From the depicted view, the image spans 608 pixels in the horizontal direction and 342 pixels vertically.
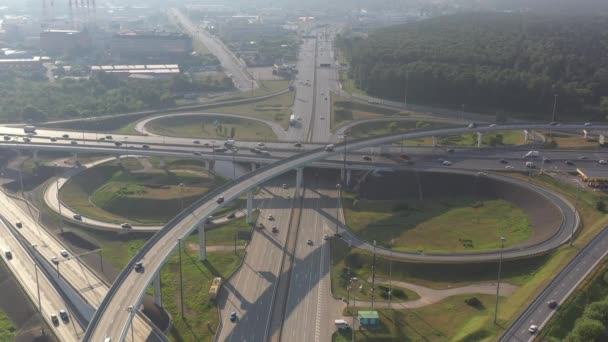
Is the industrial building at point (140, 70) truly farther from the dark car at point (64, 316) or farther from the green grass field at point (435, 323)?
the green grass field at point (435, 323)

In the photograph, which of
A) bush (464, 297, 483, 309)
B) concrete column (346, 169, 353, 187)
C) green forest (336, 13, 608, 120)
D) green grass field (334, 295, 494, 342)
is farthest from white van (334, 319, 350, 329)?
green forest (336, 13, 608, 120)

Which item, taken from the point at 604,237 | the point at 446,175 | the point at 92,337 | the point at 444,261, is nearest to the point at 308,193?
the point at 446,175

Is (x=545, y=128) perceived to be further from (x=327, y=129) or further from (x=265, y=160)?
(x=265, y=160)

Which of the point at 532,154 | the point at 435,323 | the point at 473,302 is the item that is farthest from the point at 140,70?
the point at 435,323

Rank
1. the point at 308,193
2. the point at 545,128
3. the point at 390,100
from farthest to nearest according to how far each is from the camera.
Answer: the point at 390,100, the point at 545,128, the point at 308,193

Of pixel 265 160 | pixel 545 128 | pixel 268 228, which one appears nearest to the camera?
pixel 268 228

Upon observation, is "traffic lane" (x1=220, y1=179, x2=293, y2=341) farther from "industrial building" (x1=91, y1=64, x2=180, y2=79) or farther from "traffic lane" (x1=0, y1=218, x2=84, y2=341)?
"industrial building" (x1=91, y1=64, x2=180, y2=79)
